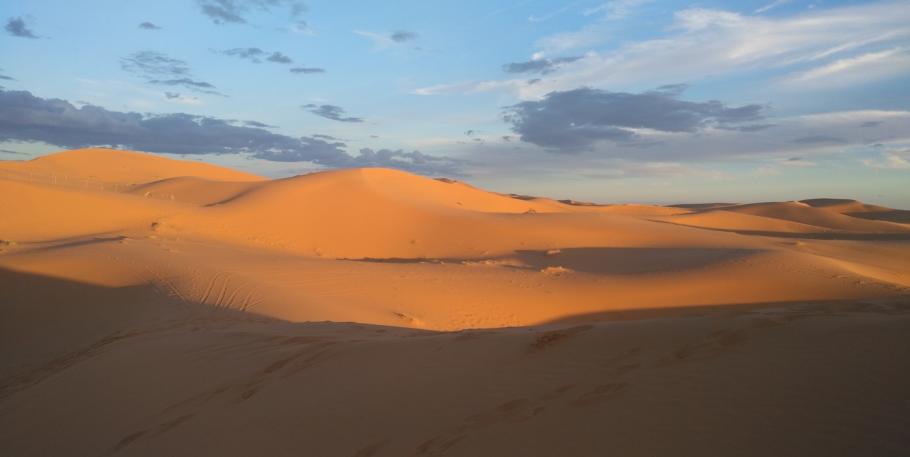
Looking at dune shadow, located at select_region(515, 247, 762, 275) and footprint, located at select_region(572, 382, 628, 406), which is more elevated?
footprint, located at select_region(572, 382, 628, 406)

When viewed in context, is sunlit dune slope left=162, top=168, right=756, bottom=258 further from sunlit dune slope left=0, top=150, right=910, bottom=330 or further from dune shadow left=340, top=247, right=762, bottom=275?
dune shadow left=340, top=247, right=762, bottom=275

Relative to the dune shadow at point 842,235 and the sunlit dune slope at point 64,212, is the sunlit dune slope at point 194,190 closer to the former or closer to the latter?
the sunlit dune slope at point 64,212

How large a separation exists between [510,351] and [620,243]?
17.5 m

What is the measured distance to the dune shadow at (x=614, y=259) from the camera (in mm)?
15529

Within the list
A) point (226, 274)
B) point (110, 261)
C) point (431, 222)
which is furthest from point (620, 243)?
point (110, 261)

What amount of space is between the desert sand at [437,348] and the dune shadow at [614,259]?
0.13 m

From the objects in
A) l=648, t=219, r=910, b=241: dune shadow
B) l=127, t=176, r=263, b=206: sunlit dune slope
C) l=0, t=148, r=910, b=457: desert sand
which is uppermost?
l=127, t=176, r=263, b=206: sunlit dune slope

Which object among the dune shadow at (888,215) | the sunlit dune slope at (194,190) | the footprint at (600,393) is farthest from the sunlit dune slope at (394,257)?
the dune shadow at (888,215)

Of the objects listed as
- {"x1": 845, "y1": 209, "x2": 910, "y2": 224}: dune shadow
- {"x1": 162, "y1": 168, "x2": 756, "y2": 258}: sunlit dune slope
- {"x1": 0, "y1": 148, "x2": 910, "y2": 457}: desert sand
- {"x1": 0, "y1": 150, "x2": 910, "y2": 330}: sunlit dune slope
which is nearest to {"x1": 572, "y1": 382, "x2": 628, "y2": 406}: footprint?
{"x1": 0, "y1": 148, "x2": 910, "y2": 457}: desert sand

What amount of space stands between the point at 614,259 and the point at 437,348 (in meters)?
12.6

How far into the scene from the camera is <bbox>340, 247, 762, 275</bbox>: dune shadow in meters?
15.5

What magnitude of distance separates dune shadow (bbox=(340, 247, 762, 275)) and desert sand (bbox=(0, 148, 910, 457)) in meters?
0.13

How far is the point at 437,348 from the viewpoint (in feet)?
18.1

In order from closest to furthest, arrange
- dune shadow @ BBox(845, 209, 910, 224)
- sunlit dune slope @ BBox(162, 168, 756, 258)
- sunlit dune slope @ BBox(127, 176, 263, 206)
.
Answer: sunlit dune slope @ BBox(162, 168, 756, 258), sunlit dune slope @ BBox(127, 176, 263, 206), dune shadow @ BBox(845, 209, 910, 224)
